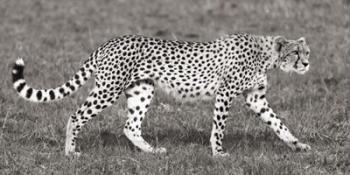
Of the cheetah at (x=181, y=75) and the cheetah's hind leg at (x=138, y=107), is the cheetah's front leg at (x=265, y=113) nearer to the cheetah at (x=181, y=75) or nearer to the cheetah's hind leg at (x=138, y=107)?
the cheetah at (x=181, y=75)

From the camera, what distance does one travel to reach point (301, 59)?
641 cm

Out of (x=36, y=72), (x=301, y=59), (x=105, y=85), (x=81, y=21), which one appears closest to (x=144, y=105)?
(x=105, y=85)

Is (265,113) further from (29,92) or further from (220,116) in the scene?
(29,92)

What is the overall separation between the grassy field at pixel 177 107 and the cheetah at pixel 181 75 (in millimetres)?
199

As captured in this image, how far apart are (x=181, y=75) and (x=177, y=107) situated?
3.94ft

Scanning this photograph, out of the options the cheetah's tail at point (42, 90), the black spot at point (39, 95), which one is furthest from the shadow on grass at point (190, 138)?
the black spot at point (39, 95)

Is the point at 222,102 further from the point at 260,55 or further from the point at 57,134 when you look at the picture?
the point at 57,134

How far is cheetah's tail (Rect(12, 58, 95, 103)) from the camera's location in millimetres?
5781

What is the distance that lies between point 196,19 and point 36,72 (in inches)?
172

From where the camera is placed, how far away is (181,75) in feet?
20.6

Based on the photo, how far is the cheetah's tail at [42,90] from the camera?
5781mm

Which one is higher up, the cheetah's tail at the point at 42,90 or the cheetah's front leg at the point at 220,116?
the cheetah's tail at the point at 42,90

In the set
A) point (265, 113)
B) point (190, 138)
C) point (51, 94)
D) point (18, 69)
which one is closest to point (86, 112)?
point (51, 94)

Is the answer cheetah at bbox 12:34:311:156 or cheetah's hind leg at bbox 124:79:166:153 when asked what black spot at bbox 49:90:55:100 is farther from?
cheetah's hind leg at bbox 124:79:166:153
